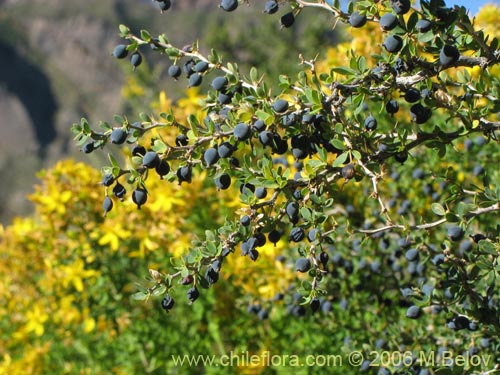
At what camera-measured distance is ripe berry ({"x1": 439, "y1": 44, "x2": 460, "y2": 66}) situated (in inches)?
55.1

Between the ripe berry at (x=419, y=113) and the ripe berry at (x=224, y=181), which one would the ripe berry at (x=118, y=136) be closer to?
the ripe berry at (x=224, y=181)

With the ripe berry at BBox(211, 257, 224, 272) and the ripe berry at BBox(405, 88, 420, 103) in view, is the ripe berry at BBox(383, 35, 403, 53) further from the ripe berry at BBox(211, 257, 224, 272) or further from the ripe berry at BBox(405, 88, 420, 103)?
the ripe berry at BBox(211, 257, 224, 272)

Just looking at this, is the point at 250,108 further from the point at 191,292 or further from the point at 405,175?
the point at 405,175

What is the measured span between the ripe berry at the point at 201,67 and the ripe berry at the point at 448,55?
0.67m

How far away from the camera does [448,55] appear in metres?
1.40

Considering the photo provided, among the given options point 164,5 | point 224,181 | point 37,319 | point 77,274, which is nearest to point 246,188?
point 224,181

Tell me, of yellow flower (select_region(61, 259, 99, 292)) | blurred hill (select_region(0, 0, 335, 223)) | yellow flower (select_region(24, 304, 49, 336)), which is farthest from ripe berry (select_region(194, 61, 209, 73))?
blurred hill (select_region(0, 0, 335, 223))

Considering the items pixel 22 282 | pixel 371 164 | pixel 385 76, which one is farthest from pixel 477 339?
pixel 22 282

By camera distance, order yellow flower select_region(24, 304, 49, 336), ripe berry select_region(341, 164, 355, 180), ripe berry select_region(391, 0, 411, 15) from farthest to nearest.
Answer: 1. yellow flower select_region(24, 304, 49, 336)
2. ripe berry select_region(341, 164, 355, 180)
3. ripe berry select_region(391, 0, 411, 15)

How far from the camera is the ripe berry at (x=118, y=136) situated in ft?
5.13

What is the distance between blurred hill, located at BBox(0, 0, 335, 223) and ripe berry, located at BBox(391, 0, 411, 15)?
5440cm

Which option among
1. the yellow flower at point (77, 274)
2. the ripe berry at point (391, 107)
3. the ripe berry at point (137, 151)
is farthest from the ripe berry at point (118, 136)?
the yellow flower at point (77, 274)

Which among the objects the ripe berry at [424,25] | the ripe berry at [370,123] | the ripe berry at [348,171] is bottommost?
the ripe berry at [348,171]

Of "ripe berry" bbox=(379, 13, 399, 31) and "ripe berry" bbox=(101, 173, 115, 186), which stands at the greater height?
"ripe berry" bbox=(379, 13, 399, 31)
